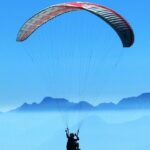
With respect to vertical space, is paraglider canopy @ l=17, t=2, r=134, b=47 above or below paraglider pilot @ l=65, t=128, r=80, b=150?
above

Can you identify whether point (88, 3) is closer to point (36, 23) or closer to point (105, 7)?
point (105, 7)

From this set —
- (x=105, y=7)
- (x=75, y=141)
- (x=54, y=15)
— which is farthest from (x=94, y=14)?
(x=75, y=141)

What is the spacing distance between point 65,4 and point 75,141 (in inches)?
273

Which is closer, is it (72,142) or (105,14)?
(105,14)

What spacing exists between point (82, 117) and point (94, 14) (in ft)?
16.6

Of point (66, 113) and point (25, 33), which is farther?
point (25, 33)

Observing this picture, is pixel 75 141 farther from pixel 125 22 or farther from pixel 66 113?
pixel 125 22

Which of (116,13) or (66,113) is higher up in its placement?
(116,13)

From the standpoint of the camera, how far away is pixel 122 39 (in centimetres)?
3359

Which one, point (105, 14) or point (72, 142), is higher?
point (105, 14)

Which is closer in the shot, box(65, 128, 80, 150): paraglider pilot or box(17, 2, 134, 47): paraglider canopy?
box(17, 2, 134, 47): paraglider canopy

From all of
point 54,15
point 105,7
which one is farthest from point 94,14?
point 54,15

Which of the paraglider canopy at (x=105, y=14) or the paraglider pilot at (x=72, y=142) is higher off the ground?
the paraglider canopy at (x=105, y=14)

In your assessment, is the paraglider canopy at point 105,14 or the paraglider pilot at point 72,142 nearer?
the paraglider canopy at point 105,14
